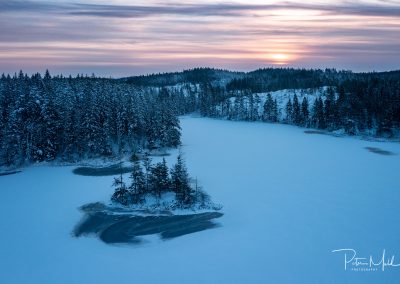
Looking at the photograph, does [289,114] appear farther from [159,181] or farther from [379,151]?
[159,181]

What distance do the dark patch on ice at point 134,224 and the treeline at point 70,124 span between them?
29.3 meters

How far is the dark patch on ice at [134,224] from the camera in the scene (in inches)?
1337

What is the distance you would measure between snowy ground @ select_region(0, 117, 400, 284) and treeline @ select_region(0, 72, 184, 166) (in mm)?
5271

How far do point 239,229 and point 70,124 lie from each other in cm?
4468

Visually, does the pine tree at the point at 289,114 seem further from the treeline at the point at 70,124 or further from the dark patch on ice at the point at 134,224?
the dark patch on ice at the point at 134,224

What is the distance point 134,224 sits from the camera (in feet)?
120

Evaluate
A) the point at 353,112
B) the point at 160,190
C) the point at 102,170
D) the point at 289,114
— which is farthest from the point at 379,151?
the point at 289,114

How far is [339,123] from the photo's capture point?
107 metres

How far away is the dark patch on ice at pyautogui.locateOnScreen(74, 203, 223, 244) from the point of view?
34.0m

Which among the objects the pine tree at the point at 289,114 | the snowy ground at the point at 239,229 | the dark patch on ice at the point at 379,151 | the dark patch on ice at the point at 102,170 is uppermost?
the pine tree at the point at 289,114

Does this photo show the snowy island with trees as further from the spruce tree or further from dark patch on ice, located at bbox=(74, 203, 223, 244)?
dark patch on ice, located at bbox=(74, 203, 223, 244)

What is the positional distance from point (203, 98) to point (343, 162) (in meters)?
123

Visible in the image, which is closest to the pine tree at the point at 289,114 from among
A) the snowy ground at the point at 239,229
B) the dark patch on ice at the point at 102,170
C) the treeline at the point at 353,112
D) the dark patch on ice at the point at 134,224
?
the treeline at the point at 353,112

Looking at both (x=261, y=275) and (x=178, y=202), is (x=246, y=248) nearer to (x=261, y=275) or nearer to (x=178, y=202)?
(x=261, y=275)
